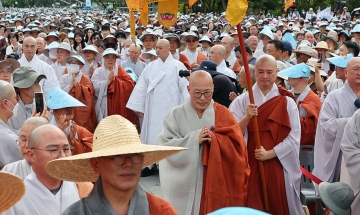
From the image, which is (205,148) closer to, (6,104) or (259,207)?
(259,207)

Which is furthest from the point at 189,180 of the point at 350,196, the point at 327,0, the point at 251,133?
the point at 327,0

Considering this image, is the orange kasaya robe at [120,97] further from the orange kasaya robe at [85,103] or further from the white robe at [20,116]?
the white robe at [20,116]

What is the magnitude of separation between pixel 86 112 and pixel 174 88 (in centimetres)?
130

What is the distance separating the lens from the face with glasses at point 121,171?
8.67 feet

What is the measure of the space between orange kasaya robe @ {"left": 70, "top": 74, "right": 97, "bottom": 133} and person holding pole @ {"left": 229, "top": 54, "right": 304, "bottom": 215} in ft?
11.1

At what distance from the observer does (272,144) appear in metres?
5.64

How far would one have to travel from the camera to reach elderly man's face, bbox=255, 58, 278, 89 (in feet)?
18.4

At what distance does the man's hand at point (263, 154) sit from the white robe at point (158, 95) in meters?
2.78

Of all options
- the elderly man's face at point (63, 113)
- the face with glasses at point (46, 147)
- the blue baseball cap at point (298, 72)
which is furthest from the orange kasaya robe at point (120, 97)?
the face with glasses at point (46, 147)

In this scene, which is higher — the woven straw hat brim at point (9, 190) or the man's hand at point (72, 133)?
the woven straw hat brim at point (9, 190)

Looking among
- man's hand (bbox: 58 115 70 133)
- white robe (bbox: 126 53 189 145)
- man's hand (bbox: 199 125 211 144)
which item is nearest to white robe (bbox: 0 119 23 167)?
man's hand (bbox: 58 115 70 133)

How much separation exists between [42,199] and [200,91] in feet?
7.00

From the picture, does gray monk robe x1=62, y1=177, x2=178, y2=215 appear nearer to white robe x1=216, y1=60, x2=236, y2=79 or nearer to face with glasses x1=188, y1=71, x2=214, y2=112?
face with glasses x1=188, y1=71, x2=214, y2=112

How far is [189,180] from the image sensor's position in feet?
16.7
